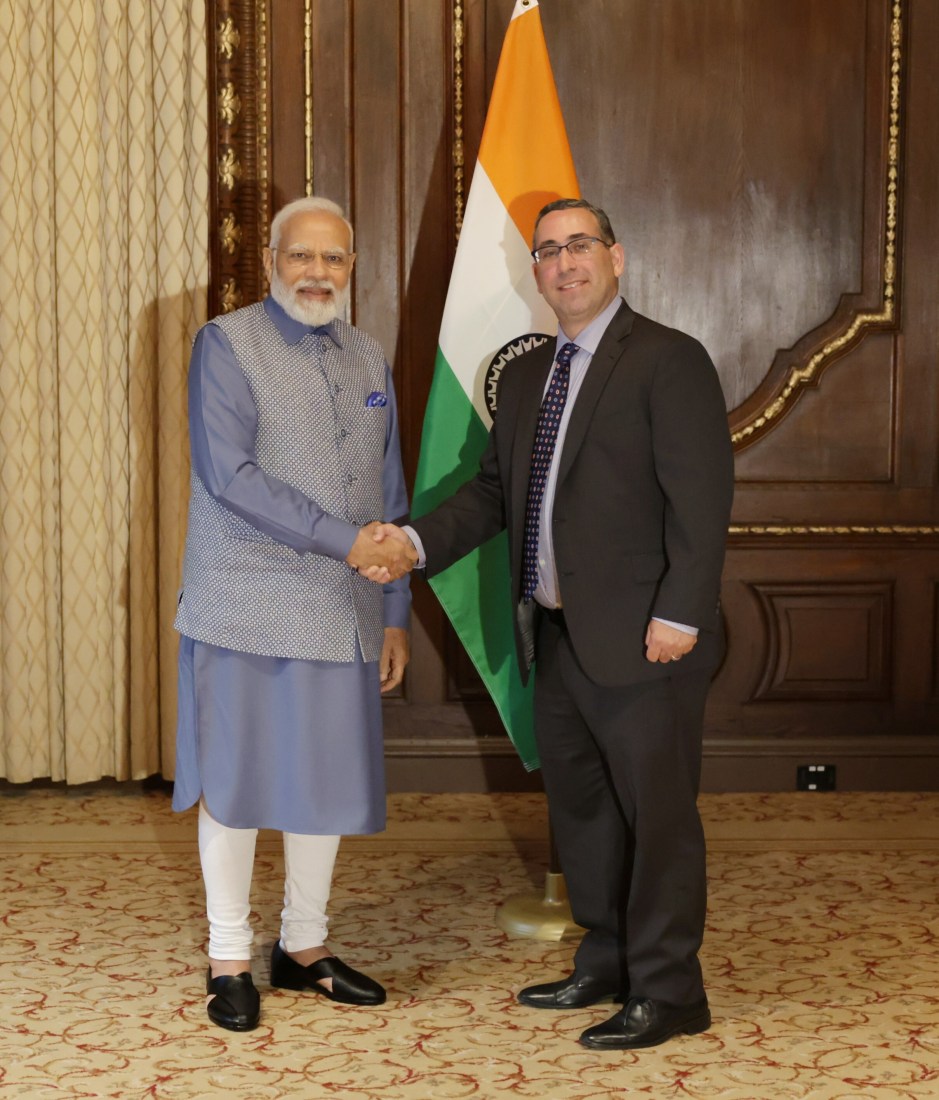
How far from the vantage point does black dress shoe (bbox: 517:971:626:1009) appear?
9.56 ft

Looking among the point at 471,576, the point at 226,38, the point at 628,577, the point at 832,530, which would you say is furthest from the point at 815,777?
the point at 226,38

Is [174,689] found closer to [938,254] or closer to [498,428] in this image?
Result: [498,428]

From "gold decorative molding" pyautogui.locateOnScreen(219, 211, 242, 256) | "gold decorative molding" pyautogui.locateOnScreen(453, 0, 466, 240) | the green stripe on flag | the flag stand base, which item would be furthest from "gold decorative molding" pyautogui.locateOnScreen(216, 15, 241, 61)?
the flag stand base

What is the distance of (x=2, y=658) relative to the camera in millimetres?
4566

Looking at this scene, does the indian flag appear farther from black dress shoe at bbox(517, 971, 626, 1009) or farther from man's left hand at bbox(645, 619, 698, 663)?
man's left hand at bbox(645, 619, 698, 663)

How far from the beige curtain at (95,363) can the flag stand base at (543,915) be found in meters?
1.62

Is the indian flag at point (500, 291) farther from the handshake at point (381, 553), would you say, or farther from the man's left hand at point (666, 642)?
the man's left hand at point (666, 642)

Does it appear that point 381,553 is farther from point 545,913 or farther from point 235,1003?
point 545,913

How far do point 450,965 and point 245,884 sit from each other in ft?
1.84

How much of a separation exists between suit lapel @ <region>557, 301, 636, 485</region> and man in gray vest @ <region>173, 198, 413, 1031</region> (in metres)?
0.44

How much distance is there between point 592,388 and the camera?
2.78 m

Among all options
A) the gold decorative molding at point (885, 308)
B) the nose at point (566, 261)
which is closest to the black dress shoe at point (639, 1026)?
the nose at point (566, 261)

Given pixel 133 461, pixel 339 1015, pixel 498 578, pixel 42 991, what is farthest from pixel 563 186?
pixel 42 991

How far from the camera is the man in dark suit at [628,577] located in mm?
2682
